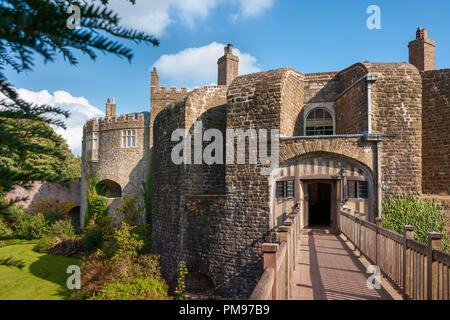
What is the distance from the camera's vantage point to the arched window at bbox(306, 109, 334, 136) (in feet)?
50.7

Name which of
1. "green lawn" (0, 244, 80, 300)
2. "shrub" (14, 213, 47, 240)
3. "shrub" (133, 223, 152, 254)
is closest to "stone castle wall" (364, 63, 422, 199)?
"shrub" (133, 223, 152, 254)

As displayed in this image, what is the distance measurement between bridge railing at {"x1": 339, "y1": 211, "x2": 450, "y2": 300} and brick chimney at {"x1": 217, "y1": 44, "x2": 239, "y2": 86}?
15288 millimetres

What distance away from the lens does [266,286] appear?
2.85 meters

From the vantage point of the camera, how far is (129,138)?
24719mm

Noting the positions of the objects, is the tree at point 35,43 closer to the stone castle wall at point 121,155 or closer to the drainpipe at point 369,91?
the drainpipe at point 369,91

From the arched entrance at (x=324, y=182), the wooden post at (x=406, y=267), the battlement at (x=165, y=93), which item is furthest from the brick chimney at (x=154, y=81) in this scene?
the wooden post at (x=406, y=267)

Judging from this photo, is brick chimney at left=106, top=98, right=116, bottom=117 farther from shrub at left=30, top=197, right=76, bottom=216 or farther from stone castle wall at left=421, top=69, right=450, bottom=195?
stone castle wall at left=421, top=69, right=450, bottom=195

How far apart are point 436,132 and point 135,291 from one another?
15.2 m

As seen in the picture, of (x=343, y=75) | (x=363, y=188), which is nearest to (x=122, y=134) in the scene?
(x=343, y=75)

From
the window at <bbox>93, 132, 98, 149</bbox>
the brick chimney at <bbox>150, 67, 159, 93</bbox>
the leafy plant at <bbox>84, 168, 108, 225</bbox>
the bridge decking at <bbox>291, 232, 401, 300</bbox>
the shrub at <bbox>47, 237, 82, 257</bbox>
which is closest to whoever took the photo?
the bridge decking at <bbox>291, 232, 401, 300</bbox>

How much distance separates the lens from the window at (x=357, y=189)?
11.6 m

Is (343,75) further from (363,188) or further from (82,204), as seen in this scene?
(82,204)

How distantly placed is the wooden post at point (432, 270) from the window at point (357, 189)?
796 cm

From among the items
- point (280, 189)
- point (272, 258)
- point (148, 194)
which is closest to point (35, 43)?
point (272, 258)
